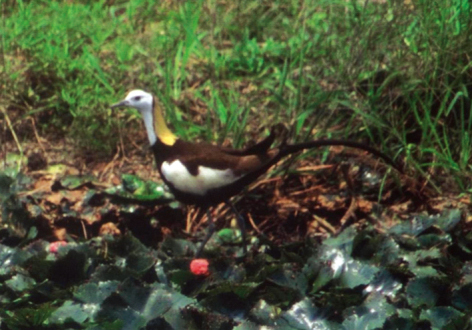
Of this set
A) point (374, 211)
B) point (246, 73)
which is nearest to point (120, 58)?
point (246, 73)

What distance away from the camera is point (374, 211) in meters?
4.47

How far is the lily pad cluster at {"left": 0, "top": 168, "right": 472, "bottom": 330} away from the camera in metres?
3.33

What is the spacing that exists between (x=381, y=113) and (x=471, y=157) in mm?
A: 494

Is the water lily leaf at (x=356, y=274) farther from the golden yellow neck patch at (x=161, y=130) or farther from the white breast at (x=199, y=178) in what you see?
the golden yellow neck patch at (x=161, y=130)

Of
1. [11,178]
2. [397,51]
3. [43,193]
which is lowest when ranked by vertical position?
[43,193]

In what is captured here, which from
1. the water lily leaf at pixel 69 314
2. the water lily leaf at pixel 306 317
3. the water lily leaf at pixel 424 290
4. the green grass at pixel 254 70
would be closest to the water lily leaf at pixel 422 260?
the water lily leaf at pixel 424 290

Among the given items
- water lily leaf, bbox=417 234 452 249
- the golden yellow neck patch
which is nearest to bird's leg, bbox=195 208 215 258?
the golden yellow neck patch

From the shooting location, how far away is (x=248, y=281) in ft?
11.9

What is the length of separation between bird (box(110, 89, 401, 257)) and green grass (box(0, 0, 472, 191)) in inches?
16.7

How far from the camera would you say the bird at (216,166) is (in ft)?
13.6

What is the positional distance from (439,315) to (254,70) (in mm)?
2505

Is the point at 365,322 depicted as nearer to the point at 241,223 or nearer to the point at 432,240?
the point at 432,240

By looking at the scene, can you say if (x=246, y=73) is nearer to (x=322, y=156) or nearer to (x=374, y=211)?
(x=322, y=156)

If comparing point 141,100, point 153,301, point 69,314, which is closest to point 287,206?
point 141,100
